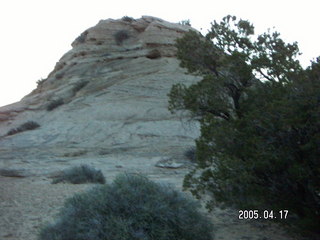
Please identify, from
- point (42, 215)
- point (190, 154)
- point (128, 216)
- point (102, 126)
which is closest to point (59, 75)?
point (102, 126)

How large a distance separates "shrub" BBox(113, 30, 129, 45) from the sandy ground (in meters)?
18.3

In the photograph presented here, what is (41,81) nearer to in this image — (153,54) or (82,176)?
(153,54)

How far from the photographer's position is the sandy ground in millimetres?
5832

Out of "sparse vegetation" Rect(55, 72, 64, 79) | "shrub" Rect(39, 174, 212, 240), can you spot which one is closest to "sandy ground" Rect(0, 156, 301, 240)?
"shrub" Rect(39, 174, 212, 240)

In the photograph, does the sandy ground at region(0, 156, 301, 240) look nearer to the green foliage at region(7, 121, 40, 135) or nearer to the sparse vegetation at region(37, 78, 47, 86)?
the green foliage at region(7, 121, 40, 135)

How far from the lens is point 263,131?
5516mm

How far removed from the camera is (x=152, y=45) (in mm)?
26641

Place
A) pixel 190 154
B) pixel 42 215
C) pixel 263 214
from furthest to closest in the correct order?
pixel 190 154 → pixel 42 215 → pixel 263 214

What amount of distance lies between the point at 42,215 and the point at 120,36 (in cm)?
2255

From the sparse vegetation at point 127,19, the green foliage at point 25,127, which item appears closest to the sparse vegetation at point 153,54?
the sparse vegetation at point 127,19

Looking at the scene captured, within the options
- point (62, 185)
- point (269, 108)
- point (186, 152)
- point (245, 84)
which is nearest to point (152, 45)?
point (186, 152)

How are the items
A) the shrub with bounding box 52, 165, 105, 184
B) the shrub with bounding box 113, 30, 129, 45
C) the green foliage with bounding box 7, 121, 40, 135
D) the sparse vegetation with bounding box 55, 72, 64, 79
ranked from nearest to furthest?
the shrub with bounding box 52, 165, 105, 184 → the green foliage with bounding box 7, 121, 40, 135 → the shrub with bounding box 113, 30, 129, 45 → the sparse vegetation with bounding box 55, 72, 64, 79

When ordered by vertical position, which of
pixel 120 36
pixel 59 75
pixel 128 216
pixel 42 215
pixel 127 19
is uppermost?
pixel 127 19

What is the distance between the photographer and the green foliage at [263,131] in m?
5.11
